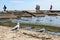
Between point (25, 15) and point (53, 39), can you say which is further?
point (25, 15)

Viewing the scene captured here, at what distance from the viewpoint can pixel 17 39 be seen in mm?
12766

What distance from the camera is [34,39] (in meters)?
13.1

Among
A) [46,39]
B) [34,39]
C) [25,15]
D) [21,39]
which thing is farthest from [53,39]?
[25,15]

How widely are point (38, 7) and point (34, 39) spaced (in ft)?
138

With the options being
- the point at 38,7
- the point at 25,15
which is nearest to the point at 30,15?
the point at 25,15

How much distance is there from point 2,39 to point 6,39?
1.04 ft

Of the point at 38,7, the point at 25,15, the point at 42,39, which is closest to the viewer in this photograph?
the point at 42,39

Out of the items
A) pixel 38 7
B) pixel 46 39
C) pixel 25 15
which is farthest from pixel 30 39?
pixel 38 7

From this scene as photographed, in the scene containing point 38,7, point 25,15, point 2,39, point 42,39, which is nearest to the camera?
point 2,39

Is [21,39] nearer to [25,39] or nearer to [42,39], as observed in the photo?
[25,39]

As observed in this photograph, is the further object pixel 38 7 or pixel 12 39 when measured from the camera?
pixel 38 7

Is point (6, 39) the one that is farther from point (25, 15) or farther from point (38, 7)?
point (38, 7)

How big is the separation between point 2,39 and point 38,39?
8.65 ft

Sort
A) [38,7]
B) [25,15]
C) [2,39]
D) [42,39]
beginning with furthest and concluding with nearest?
[38,7] < [25,15] < [42,39] < [2,39]
